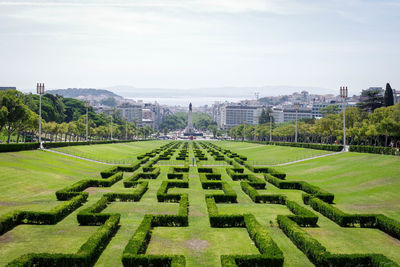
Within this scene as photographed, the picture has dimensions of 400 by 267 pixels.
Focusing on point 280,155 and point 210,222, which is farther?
point 280,155

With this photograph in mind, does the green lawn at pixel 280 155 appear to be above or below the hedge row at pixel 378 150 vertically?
below

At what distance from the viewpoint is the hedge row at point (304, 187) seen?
27.1 metres

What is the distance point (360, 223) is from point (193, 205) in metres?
11.6

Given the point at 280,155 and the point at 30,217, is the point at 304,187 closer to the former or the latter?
the point at 30,217

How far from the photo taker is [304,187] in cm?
3197

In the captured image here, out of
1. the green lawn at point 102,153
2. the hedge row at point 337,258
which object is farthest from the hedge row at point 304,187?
the green lawn at point 102,153

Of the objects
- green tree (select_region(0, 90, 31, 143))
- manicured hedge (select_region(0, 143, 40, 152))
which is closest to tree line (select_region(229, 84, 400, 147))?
manicured hedge (select_region(0, 143, 40, 152))

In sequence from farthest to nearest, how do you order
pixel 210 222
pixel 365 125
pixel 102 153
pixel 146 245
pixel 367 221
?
pixel 365 125
pixel 102 153
pixel 367 221
pixel 210 222
pixel 146 245

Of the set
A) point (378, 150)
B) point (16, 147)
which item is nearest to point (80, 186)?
point (16, 147)

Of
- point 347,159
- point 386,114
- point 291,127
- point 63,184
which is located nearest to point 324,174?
point 347,159

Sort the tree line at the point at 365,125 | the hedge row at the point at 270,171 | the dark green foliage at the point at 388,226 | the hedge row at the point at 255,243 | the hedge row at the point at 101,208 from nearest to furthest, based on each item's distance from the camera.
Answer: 1. the hedge row at the point at 255,243
2. the dark green foliage at the point at 388,226
3. the hedge row at the point at 101,208
4. the hedge row at the point at 270,171
5. the tree line at the point at 365,125

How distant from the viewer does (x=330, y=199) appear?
27.1 m

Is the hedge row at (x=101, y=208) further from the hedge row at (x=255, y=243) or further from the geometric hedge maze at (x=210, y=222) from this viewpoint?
the hedge row at (x=255, y=243)

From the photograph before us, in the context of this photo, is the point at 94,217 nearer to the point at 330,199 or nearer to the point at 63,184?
the point at 63,184
